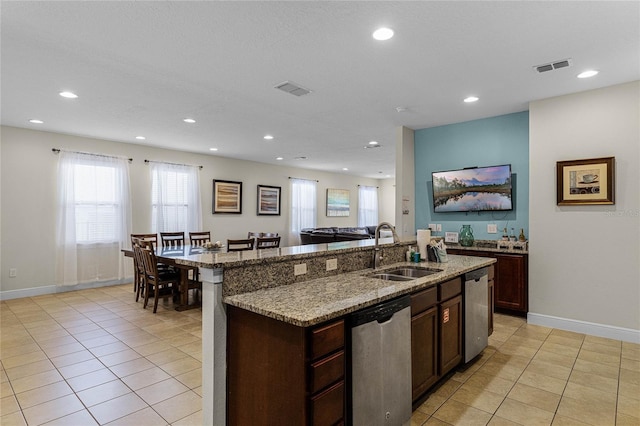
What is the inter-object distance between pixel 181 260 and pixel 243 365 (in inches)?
26.9

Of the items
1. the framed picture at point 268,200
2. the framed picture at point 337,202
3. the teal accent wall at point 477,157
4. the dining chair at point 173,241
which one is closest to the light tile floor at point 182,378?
the teal accent wall at point 477,157

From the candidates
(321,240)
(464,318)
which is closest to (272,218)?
(321,240)

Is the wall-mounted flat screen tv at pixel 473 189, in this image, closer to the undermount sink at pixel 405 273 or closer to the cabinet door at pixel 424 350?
the undermount sink at pixel 405 273

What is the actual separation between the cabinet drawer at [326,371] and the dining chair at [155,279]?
3.51 metres

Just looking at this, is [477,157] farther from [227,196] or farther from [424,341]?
[227,196]

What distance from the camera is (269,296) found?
6.00 ft

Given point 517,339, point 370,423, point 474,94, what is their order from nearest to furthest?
point 370,423
point 517,339
point 474,94

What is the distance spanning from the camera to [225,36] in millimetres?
2518

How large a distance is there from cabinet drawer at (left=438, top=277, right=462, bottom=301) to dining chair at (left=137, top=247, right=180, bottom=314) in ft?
11.6

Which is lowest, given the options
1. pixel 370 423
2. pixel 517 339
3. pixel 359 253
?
pixel 517 339

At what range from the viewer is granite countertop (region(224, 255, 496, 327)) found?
5.01 feet

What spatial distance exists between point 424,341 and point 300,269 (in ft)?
3.22

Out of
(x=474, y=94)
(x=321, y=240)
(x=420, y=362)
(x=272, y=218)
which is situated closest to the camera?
(x=420, y=362)

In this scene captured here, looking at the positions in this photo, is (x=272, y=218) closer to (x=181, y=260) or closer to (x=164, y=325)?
(x=164, y=325)
